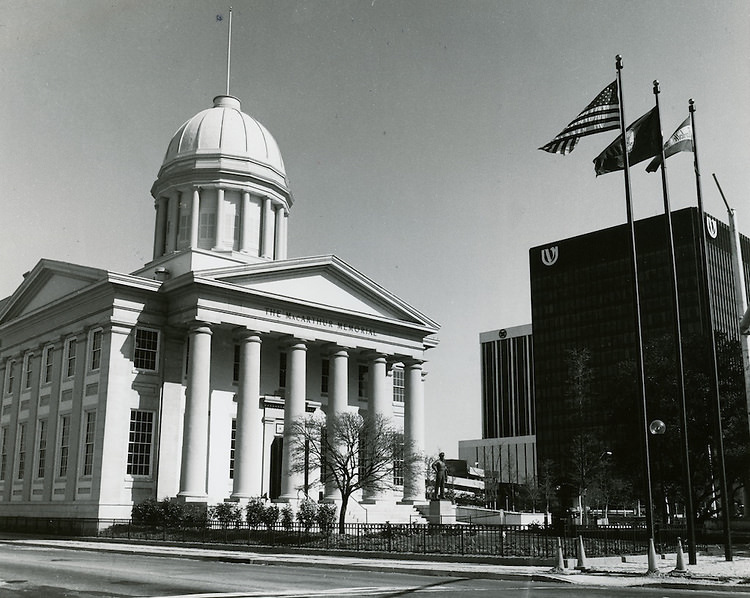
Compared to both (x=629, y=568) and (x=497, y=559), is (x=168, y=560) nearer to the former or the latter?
(x=497, y=559)

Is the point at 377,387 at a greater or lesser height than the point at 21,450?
greater

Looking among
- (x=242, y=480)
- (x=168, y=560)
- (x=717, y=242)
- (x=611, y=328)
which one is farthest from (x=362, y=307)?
(x=611, y=328)

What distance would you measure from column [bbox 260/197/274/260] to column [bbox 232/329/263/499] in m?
11.6

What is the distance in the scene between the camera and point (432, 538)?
35594mm

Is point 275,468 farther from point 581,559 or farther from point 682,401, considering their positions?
point 682,401

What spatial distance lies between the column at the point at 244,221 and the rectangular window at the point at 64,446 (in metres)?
16.4

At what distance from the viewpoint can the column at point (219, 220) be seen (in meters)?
58.3

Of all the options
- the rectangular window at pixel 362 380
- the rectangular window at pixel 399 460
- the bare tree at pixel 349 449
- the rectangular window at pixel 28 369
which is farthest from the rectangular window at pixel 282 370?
the rectangular window at pixel 28 369

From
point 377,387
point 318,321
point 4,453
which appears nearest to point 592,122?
point 318,321

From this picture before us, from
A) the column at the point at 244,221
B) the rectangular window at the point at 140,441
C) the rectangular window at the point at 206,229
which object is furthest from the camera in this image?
the column at the point at 244,221

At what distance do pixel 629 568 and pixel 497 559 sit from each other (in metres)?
4.15

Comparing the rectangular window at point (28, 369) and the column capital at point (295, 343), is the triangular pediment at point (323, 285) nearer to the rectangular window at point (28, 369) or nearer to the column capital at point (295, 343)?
the column capital at point (295, 343)

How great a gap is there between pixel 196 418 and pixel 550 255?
107411 millimetres

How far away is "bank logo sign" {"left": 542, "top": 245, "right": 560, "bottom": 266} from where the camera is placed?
474ft
